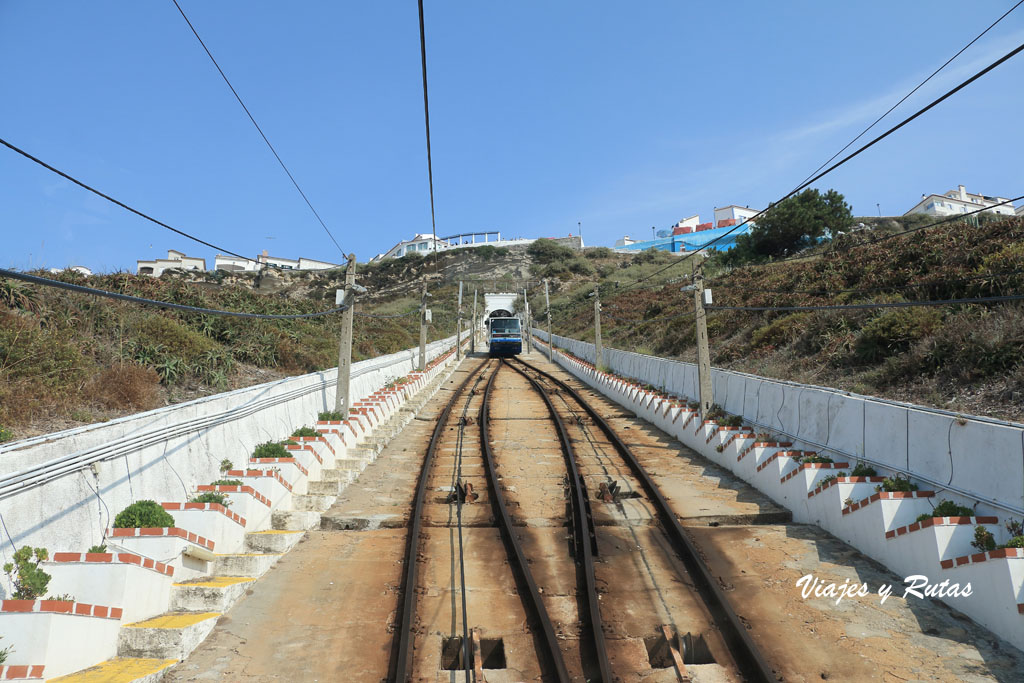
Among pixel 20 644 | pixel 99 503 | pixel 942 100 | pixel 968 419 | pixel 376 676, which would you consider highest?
pixel 942 100

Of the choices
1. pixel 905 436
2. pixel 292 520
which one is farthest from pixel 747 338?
pixel 292 520

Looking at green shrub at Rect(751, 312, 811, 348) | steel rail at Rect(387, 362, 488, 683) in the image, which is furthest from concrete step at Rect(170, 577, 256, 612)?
green shrub at Rect(751, 312, 811, 348)

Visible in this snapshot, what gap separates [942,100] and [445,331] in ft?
212

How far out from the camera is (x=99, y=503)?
6812 millimetres

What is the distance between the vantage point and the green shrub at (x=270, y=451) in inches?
421

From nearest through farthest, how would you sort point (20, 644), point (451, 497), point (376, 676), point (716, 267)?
point (20, 644)
point (376, 676)
point (451, 497)
point (716, 267)

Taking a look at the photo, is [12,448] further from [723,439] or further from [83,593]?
[723,439]

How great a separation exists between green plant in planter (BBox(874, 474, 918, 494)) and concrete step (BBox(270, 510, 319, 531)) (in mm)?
8020

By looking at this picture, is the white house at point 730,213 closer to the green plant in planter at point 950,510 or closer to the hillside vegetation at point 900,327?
the hillside vegetation at point 900,327

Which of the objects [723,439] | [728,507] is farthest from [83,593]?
[723,439]

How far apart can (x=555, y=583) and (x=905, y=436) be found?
5.03 metres

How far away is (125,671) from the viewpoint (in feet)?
17.9

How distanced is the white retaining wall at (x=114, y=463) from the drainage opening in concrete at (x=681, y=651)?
5.75m

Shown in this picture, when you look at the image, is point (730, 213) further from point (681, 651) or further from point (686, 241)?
point (681, 651)
